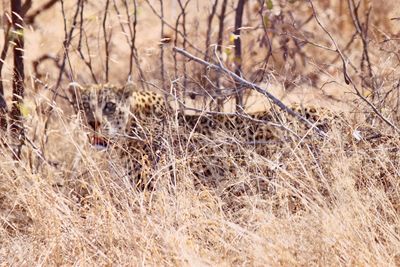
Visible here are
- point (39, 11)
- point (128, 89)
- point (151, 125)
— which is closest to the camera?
point (151, 125)

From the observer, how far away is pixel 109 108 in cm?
618

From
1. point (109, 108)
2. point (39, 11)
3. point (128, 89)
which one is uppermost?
point (39, 11)

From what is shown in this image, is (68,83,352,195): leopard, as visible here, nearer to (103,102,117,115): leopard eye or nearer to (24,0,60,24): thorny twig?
(103,102,117,115): leopard eye

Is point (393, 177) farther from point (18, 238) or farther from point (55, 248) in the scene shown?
point (18, 238)

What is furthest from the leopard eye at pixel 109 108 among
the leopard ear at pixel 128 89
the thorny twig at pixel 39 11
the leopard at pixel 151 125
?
the thorny twig at pixel 39 11

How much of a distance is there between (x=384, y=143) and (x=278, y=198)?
25.6 inches

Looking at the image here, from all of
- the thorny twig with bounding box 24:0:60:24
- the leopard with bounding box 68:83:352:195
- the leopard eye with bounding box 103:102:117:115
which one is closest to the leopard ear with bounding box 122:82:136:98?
the leopard with bounding box 68:83:352:195

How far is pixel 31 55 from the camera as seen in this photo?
938 cm

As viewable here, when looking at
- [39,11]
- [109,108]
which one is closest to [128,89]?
[109,108]

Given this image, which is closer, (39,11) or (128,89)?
(128,89)

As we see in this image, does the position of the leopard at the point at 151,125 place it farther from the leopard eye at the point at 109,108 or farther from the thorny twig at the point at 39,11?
the thorny twig at the point at 39,11

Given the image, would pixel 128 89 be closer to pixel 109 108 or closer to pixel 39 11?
pixel 109 108

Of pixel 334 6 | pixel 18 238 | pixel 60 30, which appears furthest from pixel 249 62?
pixel 18 238

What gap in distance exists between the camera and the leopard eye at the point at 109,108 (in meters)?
6.17
